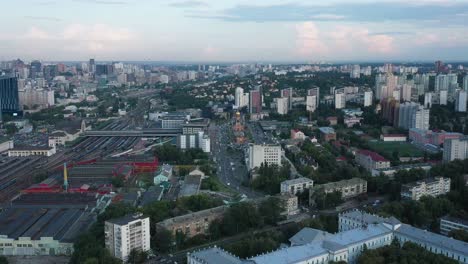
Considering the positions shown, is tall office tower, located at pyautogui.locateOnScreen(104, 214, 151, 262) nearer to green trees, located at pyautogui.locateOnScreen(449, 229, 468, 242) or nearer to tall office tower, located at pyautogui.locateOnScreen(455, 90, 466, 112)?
green trees, located at pyautogui.locateOnScreen(449, 229, 468, 242)

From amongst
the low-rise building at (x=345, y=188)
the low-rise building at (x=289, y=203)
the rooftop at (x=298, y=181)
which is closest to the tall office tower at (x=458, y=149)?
the low-rise building at (x=345, y=188)

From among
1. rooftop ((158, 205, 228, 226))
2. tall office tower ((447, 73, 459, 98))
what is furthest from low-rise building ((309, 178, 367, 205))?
tall office tower ((447, 73, 459, 98))

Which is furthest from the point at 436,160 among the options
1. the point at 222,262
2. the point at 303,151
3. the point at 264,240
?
the point at 222,262

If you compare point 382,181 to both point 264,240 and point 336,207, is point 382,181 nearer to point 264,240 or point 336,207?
point 336,207

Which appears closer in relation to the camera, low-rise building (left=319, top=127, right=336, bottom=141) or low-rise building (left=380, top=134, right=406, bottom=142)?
low-rise building (left=319, top=127, right=336, bottom=141)

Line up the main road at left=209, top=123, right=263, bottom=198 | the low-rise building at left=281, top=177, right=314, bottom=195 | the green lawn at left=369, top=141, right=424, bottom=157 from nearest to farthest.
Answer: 1. the low-rise building at left=281, top=177, right=314, bottom=195
2. the main road at left=209, top=123, right=263, bottom=198
3. the green lawn at left=369, top=141, right=424, bottom=157

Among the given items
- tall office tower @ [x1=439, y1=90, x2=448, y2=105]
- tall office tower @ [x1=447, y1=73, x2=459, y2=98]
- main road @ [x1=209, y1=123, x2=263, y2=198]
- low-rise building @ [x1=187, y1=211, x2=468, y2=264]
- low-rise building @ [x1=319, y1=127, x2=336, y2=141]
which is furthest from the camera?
tall office tower @ [x1=447, y1=73, x2=459, y2=98]

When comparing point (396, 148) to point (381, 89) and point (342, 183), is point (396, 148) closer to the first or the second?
point (342, 183)
